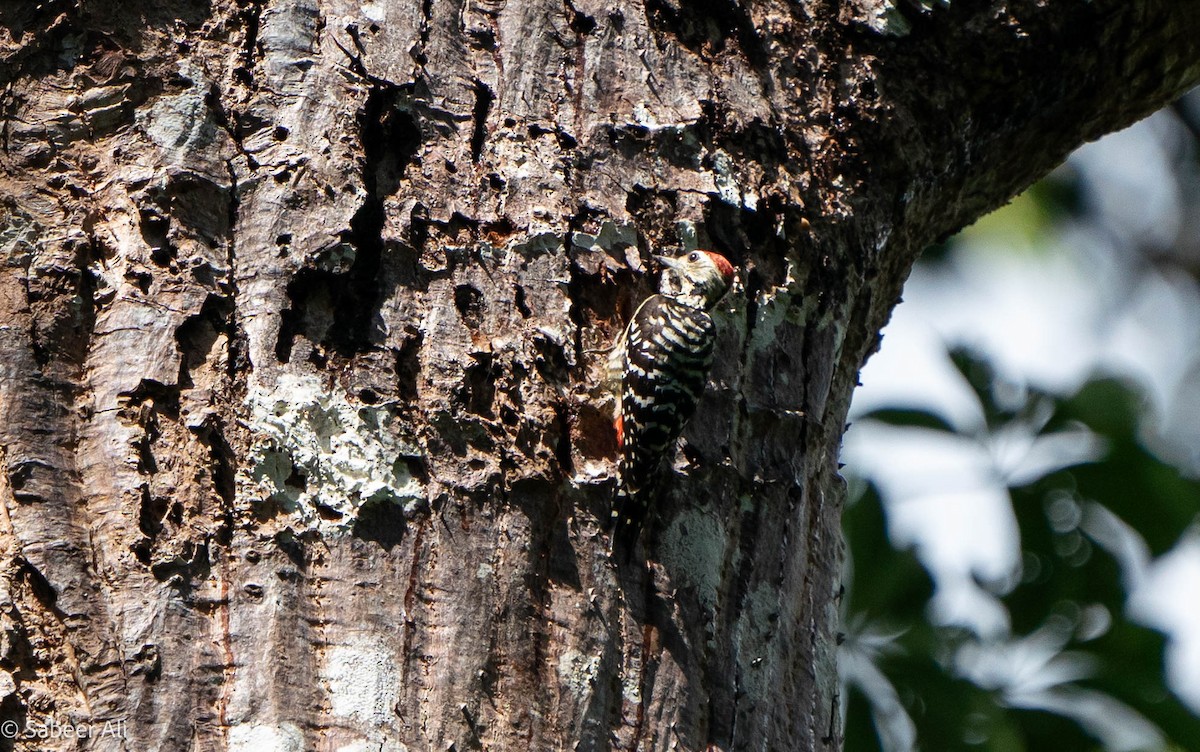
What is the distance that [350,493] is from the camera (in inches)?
86.3

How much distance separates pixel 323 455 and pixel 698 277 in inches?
45.9

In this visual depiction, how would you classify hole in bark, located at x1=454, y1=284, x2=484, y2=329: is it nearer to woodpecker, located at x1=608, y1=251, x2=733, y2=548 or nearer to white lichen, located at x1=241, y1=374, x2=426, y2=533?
white lichen, located at x1=241, y1=374, x2=426, y2=533

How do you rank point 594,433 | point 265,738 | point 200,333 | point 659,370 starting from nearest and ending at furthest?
point 265,738
point 200,333
point 594,433
point 659,370

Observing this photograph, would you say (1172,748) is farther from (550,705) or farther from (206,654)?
(206,654)

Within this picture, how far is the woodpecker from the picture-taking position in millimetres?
2467

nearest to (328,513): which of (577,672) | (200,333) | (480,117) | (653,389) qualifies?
(200,333)

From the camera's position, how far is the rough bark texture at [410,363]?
2.09 m

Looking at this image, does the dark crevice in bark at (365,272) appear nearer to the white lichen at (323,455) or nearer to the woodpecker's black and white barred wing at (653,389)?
the white lichen at (323,455)

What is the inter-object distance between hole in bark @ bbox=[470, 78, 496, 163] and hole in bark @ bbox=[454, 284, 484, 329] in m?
0.31

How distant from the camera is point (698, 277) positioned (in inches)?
116

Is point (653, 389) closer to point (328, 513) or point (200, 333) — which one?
point (328, 513)

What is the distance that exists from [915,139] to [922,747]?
2.00 m

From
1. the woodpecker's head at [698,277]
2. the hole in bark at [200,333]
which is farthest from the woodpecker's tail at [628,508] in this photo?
the hole in bark at [200,333]

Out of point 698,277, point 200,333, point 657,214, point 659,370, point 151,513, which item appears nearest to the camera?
point 151,513
